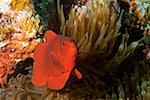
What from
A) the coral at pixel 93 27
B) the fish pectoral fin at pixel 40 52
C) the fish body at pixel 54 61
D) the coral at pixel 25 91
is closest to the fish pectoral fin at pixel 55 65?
the fish body at pixel 54 61

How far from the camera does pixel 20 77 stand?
307 cm

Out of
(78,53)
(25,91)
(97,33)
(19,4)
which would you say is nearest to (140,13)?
(97,33)

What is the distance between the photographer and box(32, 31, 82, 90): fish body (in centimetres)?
236

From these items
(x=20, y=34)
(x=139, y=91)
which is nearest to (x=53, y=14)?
(x=20, y=34)

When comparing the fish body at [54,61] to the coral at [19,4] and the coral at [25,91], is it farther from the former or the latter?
the coral at [19,4]

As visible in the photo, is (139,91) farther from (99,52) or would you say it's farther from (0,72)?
(0,72)

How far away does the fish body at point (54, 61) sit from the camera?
236 cm

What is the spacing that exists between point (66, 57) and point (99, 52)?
2.44 feet

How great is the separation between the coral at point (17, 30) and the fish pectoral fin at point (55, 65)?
1.91ft

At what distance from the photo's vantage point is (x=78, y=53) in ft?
9.84

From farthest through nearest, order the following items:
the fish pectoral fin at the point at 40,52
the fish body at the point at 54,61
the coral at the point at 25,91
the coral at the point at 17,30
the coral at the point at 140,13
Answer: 1. the coral at the point at 140,13
2. the coral at the point at 17,30
3. the coral at the point at 25,91
4. the fish pectoral fin at the point at 40,52
5. the fish body at the point at 54,61

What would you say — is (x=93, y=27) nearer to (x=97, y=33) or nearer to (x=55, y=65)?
(x=97, y=33)

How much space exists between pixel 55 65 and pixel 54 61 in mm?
35

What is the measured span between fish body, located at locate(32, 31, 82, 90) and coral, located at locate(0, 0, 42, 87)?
0.38 m
